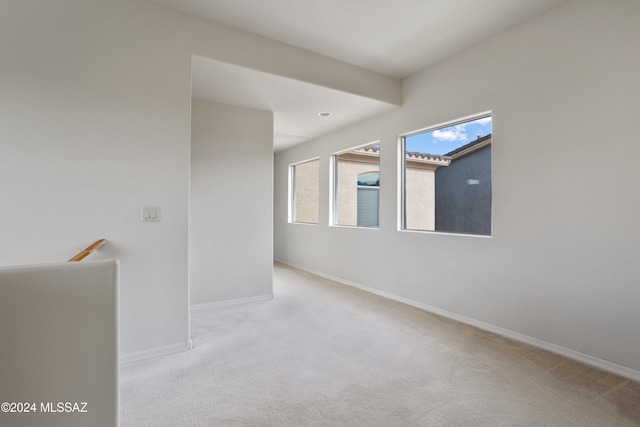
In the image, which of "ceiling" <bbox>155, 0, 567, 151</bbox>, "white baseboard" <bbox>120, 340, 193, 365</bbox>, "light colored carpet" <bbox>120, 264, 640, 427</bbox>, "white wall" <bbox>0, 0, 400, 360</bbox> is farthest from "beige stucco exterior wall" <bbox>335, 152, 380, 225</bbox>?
"white baseboard" <bbox>120, 340, 193, 365</bbox>

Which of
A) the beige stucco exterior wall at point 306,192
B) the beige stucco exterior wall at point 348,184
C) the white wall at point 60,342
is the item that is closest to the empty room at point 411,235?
the white wall at point 60,342

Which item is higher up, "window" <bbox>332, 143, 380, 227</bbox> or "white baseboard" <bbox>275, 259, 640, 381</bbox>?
"window" <bbox>332, 143, 380, 227</bbox>

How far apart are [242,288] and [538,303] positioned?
315 cm

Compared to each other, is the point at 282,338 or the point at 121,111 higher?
the point at 121,111

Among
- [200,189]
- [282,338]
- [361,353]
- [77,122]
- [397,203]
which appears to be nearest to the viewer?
[77,122]

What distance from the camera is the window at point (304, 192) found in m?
6.07

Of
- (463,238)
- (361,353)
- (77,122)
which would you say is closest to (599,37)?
(463,238)

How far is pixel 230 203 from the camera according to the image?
13.0 feet

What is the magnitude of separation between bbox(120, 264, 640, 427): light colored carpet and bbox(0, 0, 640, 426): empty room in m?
0.02

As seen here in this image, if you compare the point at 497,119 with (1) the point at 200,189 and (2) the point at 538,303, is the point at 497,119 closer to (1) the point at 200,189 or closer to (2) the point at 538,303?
(2) the point at 538,303

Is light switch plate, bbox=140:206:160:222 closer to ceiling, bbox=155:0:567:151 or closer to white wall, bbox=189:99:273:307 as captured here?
white wall, bbox=189:99:273:307

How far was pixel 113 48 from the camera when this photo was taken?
238 cm

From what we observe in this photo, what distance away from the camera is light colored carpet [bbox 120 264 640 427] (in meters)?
1.76

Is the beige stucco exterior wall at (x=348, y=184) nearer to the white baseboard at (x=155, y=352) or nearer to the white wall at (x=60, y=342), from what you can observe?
the white baseboard at (x=155, y=352)
